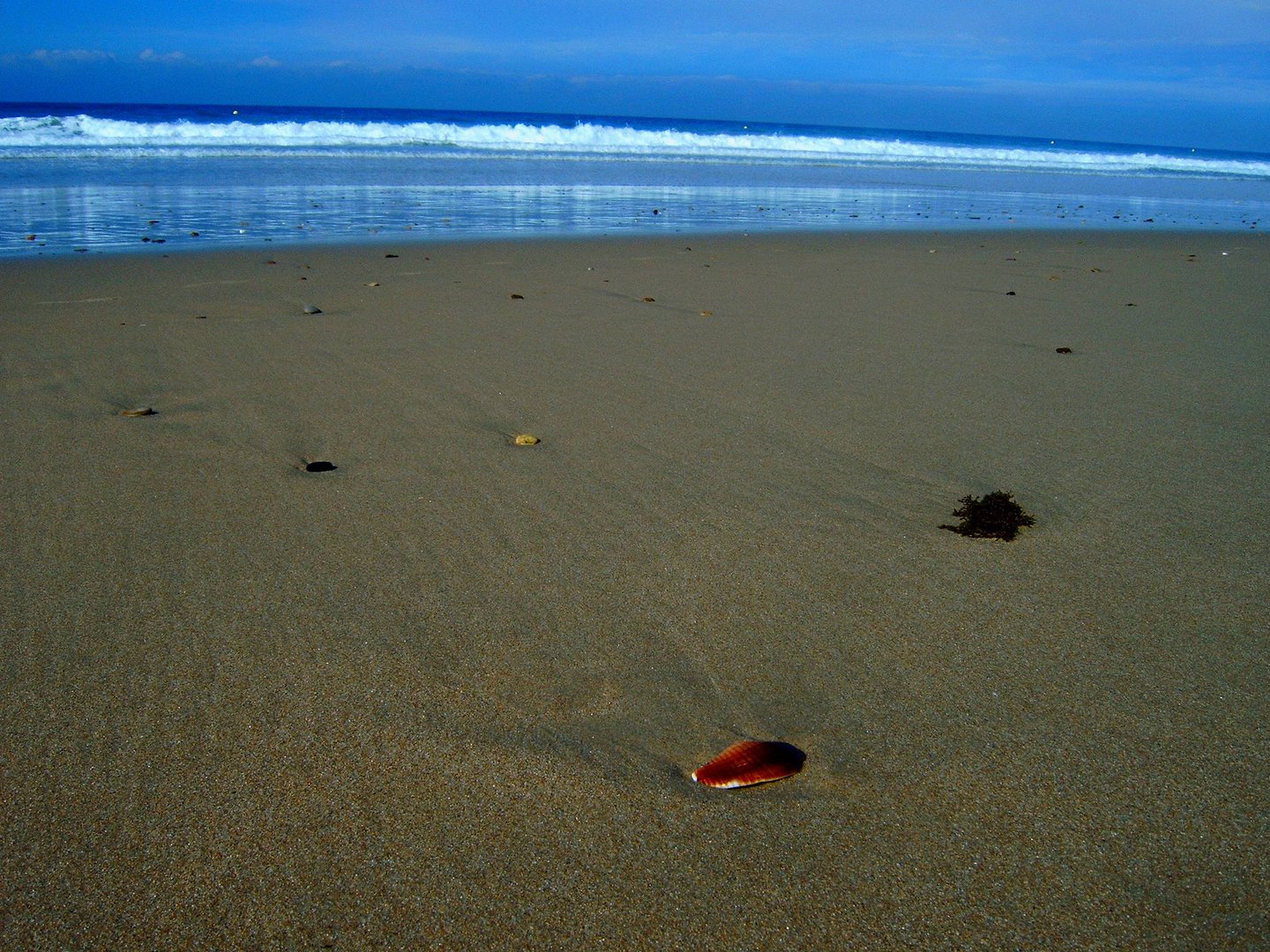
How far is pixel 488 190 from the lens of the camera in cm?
1319

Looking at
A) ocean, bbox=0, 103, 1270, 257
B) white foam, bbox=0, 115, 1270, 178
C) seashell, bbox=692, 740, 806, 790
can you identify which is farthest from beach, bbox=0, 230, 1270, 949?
white foam, bbox=0, 115, 1270, 178

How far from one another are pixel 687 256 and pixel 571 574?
568 cm

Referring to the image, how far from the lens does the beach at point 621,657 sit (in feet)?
3.87

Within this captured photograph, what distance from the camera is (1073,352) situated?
4191mm

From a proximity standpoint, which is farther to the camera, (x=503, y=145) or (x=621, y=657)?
(x=503, y=145)

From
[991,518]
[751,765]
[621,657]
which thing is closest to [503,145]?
[991,518]

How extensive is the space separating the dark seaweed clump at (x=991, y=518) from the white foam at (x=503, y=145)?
1917 cm

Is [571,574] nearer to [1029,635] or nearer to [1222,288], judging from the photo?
[1029,635]

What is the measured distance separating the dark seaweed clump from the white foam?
19.2 m

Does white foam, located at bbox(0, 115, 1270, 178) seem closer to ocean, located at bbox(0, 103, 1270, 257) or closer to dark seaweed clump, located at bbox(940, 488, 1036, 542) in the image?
ocean, located at bbox(0, 103, 1270, 257)

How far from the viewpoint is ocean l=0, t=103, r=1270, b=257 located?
8.66 m

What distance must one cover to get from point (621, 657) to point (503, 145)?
2743 centimetres

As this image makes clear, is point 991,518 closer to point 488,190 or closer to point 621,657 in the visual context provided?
point 621,657

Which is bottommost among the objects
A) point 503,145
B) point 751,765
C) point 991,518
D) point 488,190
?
point 751,765
